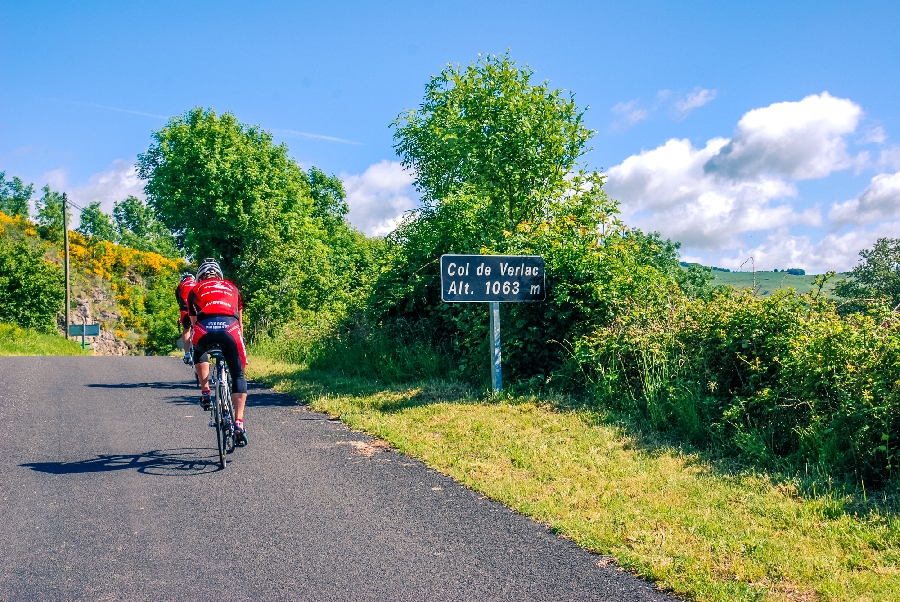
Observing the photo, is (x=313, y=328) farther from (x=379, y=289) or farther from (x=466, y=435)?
(x=466, y=435)

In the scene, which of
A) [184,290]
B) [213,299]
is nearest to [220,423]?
[213,299]

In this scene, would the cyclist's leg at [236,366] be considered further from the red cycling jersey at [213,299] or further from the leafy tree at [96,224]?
the leafy tree at [96,224]

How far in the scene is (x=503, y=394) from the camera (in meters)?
10.4

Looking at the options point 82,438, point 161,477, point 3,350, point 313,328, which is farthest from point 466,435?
point 3,350

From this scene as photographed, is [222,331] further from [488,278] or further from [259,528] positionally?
[488,278]

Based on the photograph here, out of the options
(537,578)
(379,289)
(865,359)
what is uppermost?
(379,289)

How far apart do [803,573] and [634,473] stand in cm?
237

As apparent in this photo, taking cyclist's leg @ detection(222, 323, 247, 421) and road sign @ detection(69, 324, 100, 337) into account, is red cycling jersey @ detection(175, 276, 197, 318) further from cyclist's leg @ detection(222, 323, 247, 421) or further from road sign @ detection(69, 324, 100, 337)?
road sign @ detection(69, 324, 100, 337)

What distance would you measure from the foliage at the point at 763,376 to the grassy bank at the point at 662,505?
54 centimetres

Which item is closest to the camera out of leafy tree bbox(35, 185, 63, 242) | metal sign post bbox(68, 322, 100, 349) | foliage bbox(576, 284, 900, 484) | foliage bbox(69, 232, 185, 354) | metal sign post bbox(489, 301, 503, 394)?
foliage bbox(576, 284, 900, 484)

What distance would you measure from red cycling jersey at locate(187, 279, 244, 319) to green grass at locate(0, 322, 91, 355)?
27.2 metres

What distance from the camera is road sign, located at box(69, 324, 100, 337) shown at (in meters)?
48.6

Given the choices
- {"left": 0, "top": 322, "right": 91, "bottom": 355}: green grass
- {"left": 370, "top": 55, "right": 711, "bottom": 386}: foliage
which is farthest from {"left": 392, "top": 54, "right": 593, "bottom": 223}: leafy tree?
{"left": 0, "top": 322, "right": 91, "bottom": 355}: green grass

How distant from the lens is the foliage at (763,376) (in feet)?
20.4
